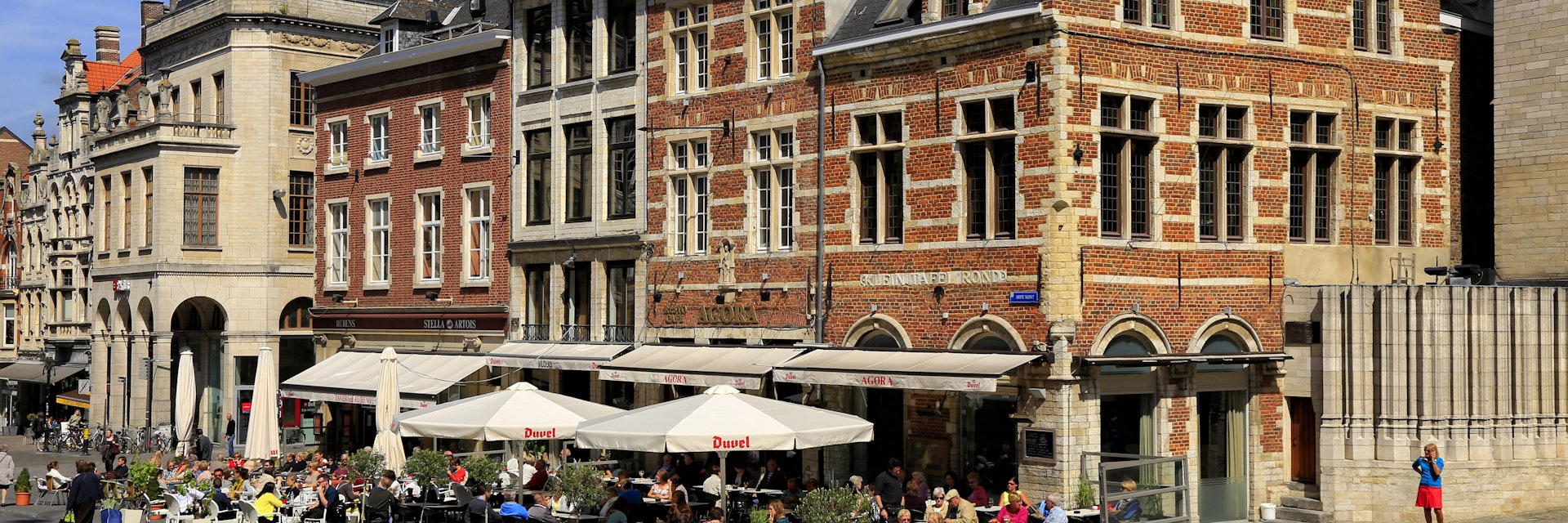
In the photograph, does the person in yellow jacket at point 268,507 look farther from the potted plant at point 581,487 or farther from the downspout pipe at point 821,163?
the downspout pipe at point 821,163

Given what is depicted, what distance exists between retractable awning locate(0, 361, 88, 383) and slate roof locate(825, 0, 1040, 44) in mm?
36597

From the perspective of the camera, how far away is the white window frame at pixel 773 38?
25.3 m

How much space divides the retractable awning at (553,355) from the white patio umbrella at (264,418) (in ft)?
12.5

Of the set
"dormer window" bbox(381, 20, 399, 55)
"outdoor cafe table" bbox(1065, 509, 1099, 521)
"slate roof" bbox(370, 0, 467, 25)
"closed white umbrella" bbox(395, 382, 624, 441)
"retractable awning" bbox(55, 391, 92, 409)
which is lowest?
"retractable awning" bbox(55, 391, 92, 409)

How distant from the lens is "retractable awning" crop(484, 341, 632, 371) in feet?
Result: 92.6

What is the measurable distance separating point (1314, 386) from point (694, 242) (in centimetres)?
989

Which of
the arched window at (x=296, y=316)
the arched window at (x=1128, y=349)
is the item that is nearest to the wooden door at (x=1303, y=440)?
the arched window at (x=1128, y=349)

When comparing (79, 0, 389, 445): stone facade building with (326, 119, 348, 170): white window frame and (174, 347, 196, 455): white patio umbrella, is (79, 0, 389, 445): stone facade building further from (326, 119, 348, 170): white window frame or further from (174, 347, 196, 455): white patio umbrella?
(174, 347, 196, 455): white patio umbrella

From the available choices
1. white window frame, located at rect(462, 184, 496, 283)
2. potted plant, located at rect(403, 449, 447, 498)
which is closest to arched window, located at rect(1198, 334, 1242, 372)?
potted plant, located at rect(403, 449, 447, 498)

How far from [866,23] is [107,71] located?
45.2 meters

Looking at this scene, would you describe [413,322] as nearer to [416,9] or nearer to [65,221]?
[416,9]

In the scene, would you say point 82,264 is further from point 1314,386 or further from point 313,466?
point 1314,386

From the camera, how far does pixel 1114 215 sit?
2184cm

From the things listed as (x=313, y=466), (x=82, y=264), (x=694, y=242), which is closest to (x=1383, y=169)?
(x=694, y=242)
